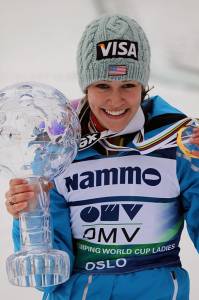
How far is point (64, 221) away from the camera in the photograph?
55.8 inches

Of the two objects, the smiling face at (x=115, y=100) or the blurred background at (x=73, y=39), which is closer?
the smiling face at (x=115, y=100)

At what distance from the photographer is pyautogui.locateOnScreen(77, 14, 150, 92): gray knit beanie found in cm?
129

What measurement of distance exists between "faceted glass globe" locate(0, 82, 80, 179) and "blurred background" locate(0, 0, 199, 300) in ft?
3.50

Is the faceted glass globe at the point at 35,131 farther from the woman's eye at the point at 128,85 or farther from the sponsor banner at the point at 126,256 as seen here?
the sponsor banner at the point at 126,256

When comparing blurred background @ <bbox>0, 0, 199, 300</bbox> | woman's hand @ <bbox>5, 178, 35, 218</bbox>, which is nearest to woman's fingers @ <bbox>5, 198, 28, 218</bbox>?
woman's hand @ <bbox>5, 178, 35, 218</bbox>

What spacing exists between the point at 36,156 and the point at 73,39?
4.16 feet

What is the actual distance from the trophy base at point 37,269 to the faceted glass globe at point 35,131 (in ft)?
0.45

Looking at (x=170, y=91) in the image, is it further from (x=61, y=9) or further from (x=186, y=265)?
(x=186, y=265)

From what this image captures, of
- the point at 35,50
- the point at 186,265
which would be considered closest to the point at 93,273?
the point at 186,265

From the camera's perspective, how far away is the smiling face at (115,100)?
131 cm

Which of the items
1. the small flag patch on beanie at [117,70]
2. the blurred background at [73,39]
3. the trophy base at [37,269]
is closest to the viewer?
the trophy base at [37,269]

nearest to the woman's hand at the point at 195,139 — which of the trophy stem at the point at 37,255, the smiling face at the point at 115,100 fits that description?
the smiling face at the point at 115,100

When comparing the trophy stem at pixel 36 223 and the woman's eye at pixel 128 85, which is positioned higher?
the woman's eye at pixel 128 85

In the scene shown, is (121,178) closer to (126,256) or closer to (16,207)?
(126,256)
